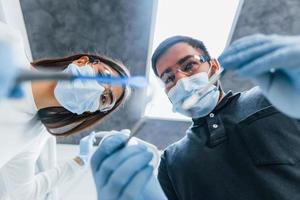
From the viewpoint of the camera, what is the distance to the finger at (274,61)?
646 mm

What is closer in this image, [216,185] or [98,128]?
[216,185]

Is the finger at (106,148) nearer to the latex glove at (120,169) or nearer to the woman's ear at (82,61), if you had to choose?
the latex glove at (120,169)

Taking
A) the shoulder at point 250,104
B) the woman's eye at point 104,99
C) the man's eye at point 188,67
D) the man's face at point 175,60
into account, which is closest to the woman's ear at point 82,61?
the woman's eye at point 104,99

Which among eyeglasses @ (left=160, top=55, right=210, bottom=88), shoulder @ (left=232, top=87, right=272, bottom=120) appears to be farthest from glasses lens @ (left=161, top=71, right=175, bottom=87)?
shoulder @ (left=232, top=87, right=272, bottom=120)

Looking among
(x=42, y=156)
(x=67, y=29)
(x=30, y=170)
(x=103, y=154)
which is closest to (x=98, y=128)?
(x=42, y=156)

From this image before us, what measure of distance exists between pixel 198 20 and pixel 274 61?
139 cm

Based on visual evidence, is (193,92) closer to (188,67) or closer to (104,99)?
(188,67)

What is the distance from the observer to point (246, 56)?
A: 685 millimetres

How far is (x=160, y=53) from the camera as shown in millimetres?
1324

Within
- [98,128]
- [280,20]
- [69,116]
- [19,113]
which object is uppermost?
[280,20]

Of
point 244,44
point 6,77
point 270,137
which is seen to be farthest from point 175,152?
point 6,77

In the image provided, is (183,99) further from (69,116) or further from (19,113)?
(19,113)

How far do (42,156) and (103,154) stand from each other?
4.24 ft

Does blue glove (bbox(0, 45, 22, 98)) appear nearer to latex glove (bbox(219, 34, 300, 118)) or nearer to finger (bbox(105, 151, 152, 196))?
finger (bbox(105, 151, 152, 196))
